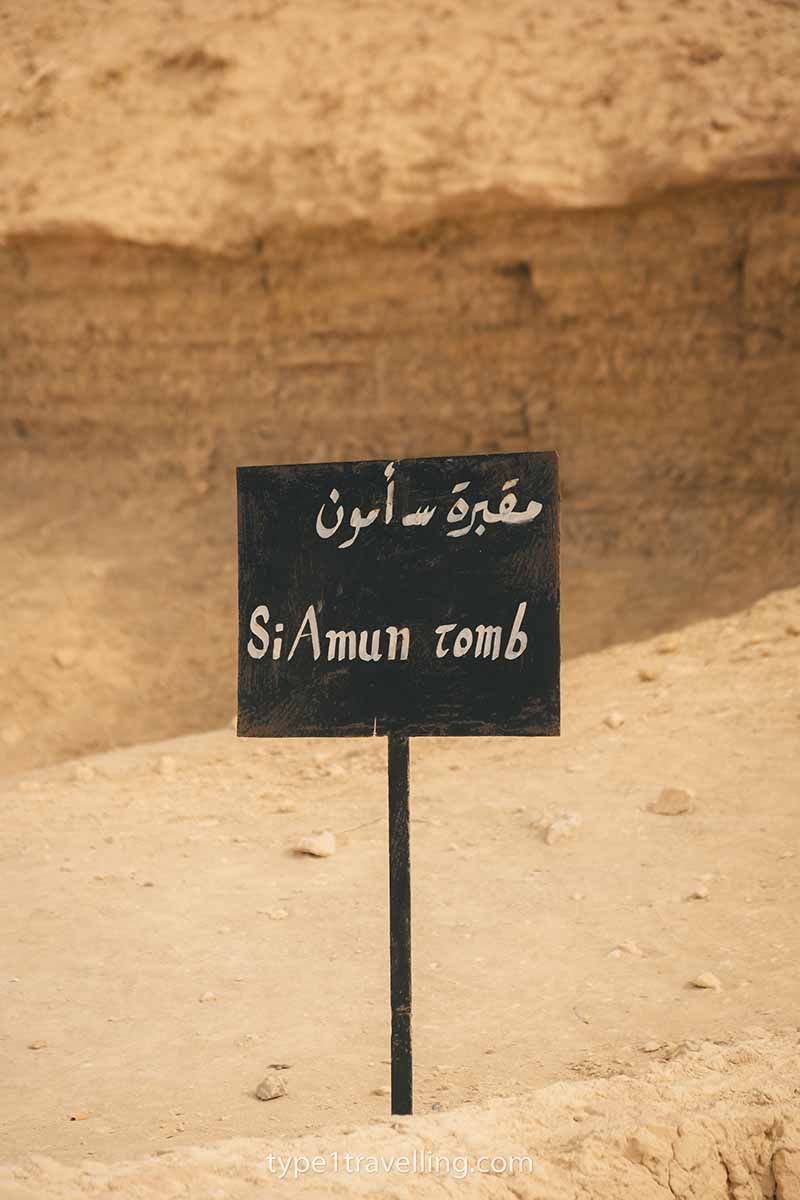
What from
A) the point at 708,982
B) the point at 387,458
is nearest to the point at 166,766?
the point at 387,458

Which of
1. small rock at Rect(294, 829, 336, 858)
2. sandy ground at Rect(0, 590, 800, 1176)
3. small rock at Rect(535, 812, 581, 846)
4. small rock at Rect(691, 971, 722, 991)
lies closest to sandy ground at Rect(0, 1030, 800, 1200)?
sandy ground at Rect(0, 590, 800, 1176)

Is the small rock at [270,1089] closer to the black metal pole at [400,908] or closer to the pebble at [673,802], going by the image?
the black metal pole at [400,908]

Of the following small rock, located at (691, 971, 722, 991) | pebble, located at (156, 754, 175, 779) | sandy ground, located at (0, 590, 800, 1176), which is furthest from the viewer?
pebble, located at (156, 754, 175, 779)

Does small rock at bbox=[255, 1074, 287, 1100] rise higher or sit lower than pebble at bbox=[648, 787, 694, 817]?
higher

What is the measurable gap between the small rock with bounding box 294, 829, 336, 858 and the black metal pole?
1768 millimetres

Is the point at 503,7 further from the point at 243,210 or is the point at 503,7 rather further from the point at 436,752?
the point at 436,752

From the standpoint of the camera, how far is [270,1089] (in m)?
2.69

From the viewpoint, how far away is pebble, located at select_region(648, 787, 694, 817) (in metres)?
4.18

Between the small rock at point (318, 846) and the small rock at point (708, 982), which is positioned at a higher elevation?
the small rock at point (708, 982)

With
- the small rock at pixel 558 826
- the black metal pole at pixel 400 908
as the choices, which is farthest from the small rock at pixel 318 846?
the black metal pole at pixel 400 908

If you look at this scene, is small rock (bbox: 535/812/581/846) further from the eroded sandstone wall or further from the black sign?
the eroded sandstone wall

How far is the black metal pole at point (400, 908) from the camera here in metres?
2.43

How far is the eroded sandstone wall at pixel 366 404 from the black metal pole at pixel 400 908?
483cm

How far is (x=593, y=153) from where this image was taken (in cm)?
730
